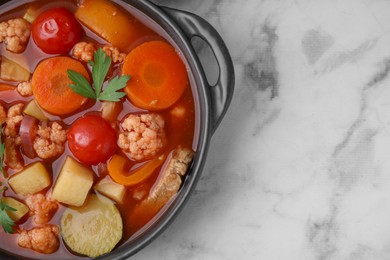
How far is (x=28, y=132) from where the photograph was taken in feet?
7.90

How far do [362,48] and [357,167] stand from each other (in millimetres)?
459

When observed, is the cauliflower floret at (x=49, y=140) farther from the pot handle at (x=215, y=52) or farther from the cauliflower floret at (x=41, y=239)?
the pot handle at (x=215, y=52)

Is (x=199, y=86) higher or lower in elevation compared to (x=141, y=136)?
higher

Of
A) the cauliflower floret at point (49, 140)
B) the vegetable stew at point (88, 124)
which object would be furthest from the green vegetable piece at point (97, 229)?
the cauliflower floret at point (49, 140)

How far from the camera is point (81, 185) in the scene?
2432 mm

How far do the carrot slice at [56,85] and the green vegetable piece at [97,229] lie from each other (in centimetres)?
36

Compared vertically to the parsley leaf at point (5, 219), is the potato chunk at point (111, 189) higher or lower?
higher

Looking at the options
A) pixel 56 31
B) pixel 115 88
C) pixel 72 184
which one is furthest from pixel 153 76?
pixel 72 184

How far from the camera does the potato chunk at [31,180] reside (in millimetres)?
2446

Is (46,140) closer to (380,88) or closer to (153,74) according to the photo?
(153,74)

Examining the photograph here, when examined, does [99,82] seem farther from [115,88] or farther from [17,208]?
[17,208]

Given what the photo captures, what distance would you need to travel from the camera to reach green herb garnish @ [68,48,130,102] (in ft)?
7.90

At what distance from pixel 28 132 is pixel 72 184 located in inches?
9.3

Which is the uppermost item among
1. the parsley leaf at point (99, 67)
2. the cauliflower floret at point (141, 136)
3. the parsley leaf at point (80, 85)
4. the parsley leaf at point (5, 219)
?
the parsley leaf at point (99, 67)
